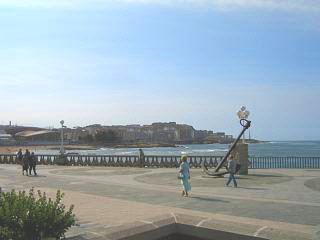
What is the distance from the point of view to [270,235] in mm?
5934

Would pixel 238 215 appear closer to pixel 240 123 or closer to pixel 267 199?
pixel 267 199

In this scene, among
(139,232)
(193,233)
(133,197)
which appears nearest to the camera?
(139,232)

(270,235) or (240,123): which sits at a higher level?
(240,123)

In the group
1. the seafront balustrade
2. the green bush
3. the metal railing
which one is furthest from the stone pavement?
the metal railing

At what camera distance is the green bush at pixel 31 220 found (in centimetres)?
567

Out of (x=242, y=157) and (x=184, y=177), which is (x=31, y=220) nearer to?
(x=184, y=177)

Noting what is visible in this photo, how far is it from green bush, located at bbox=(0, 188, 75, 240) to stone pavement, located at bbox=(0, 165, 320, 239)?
352 mm

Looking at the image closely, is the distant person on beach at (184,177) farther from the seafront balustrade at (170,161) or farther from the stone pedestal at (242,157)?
the seafront balustrade at (170,161)

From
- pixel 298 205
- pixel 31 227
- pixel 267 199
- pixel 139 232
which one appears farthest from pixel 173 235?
pixel 267 199

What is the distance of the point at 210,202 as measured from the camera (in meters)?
15.3

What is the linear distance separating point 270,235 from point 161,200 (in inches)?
399

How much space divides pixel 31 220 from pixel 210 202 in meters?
10.2

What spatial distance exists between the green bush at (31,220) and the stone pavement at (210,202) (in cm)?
35

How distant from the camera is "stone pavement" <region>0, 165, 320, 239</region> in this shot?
9.97m
